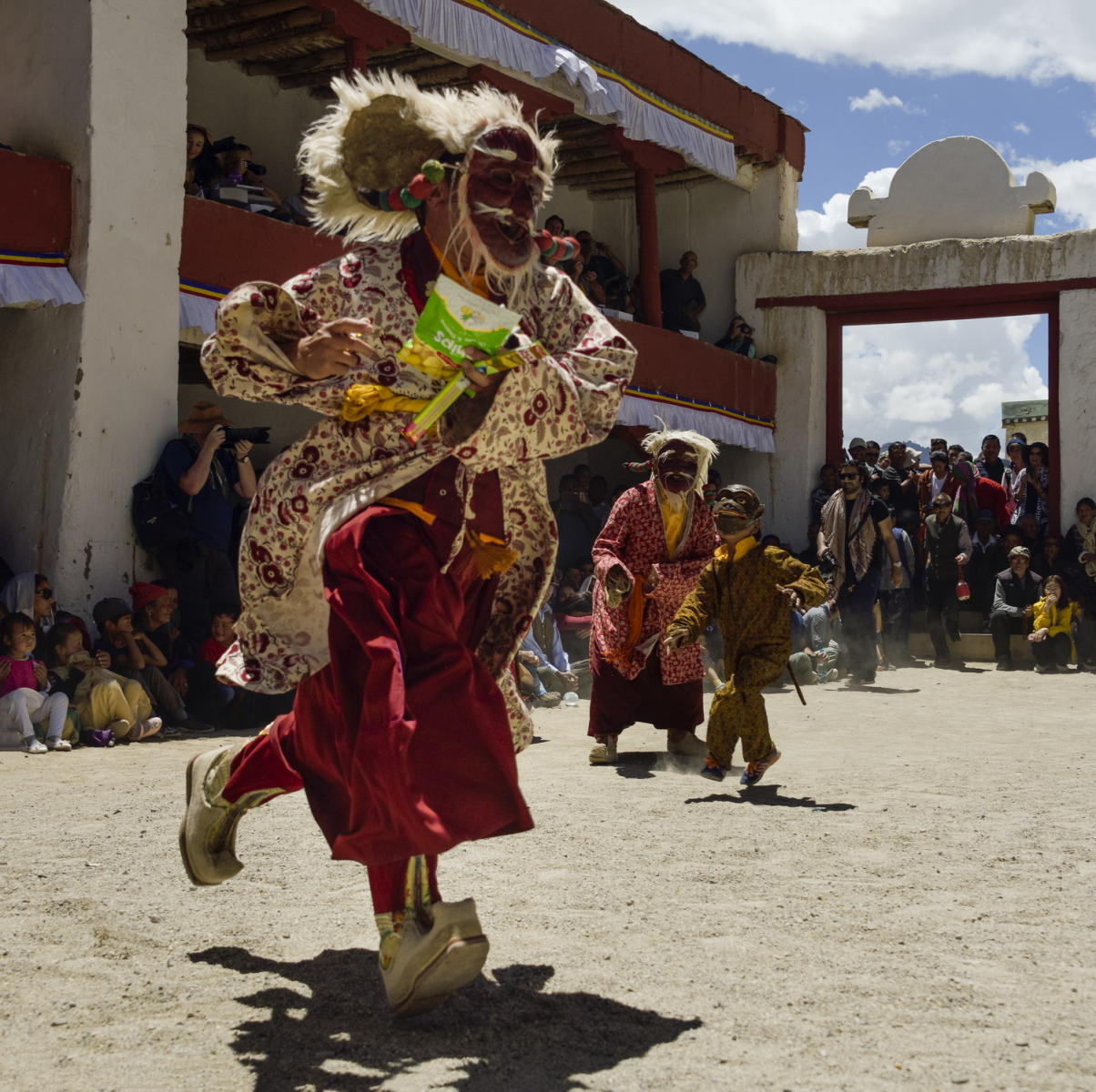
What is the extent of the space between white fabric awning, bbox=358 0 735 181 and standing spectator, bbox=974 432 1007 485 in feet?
13.3

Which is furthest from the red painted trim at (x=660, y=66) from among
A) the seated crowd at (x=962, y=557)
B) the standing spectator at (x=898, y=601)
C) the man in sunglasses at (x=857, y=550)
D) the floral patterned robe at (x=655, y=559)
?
the floral patterned robe at (x=655, y=559)

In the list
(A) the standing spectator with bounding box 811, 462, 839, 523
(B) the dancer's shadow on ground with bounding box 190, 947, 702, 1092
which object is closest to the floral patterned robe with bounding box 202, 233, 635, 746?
(B) the dancer's shadow on ground with bounding box 190, 947, 702, 1092

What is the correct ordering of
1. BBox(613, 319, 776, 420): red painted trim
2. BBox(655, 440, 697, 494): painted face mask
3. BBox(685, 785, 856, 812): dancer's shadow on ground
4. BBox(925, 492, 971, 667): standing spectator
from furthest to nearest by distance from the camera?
BBox(613, 319, 776, 420): red painted trim → BBox(925, 492, 971, 667): standing spectator → BBox(655, 440, 697, 494): painted face mask → BBox(685, 785, 856, 812): dancer's shadow on ground

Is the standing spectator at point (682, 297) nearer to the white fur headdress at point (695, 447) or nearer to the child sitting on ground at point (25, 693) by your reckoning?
the white fur headdress at point (695, 447)

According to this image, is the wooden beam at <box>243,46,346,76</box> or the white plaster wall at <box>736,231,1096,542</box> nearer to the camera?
the wooden beam at <box>243,46,346,76</box>

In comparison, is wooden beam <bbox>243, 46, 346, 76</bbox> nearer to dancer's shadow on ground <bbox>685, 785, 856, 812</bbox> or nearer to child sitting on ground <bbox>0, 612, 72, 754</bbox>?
child sitting on ground <bbox>0, 612, 72, 754</bbox>

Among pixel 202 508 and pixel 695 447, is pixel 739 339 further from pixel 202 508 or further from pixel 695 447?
pixel 695 447

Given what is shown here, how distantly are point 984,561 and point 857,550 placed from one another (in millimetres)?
2149

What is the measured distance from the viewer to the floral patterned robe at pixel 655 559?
23.8ft

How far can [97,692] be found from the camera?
775 cm

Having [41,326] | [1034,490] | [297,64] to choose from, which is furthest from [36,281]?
[1034,490]

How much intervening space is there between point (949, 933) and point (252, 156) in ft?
35.8

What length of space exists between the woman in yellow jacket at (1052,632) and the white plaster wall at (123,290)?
25.6 feet

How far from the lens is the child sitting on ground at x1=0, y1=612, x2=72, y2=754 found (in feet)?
24.0
